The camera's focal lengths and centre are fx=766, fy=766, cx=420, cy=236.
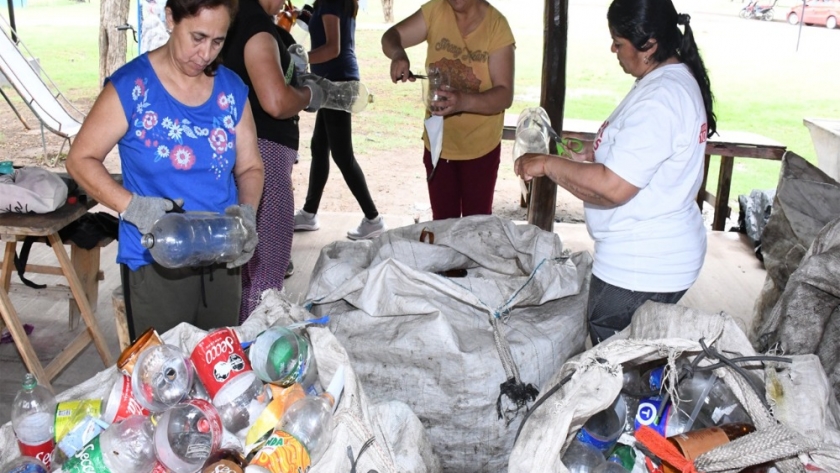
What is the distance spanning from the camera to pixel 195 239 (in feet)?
6.63

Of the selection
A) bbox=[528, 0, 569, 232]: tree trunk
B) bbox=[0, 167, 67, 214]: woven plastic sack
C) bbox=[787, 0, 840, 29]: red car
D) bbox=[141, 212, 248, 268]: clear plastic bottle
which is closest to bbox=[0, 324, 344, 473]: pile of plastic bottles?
bbox=[141, 212, 248, 268]: clear plastic bottle

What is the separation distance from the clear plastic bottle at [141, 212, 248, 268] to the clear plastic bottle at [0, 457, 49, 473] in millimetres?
572

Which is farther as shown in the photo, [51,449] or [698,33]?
[698,33]

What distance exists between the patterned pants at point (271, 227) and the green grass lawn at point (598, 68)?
5.83 meters

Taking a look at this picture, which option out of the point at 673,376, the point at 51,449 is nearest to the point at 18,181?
the point at 51,449

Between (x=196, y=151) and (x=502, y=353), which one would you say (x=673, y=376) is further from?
(x=196, y=151)

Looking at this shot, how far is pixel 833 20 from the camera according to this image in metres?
15.4

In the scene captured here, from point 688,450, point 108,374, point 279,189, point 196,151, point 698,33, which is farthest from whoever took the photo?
point 698,33

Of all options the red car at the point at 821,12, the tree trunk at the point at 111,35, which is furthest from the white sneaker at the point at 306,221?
the red car at the point at 821,12

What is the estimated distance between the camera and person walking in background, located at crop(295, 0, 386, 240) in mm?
4480

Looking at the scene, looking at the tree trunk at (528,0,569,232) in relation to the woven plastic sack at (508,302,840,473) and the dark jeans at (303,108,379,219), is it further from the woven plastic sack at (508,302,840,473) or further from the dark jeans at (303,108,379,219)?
Answer: the woven plastic sack at (508,302,840,473)

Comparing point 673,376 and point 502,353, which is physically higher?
point 673,376

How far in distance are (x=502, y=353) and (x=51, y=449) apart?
3.95ft

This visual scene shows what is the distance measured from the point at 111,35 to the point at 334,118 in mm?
5082
